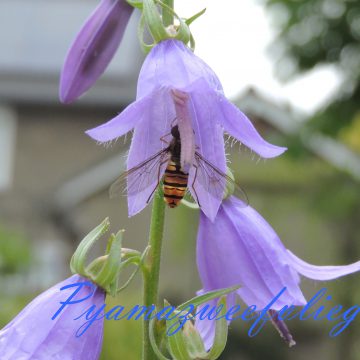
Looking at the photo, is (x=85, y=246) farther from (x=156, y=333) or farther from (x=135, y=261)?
(x=156, y=333)

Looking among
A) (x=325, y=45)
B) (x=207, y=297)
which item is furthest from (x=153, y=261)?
(x=325, y=45)

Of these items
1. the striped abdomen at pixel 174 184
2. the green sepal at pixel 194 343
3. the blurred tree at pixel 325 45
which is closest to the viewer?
the striped abdomen at pixel 174 184

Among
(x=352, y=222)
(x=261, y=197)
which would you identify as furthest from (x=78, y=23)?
(x=352, y=222)

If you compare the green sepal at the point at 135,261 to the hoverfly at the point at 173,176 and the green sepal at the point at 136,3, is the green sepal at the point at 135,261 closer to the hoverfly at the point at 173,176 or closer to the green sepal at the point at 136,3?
the hoverfly at the point at 173,176

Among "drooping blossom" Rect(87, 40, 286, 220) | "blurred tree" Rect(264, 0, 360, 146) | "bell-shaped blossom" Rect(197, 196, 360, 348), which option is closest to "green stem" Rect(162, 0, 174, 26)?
"drooping blossom" Rect(87, 40, 286, 220)

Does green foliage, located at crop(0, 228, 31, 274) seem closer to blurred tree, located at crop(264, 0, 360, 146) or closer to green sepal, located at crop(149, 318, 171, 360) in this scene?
blurred tree, located at crop(264, 0, 360, 146)

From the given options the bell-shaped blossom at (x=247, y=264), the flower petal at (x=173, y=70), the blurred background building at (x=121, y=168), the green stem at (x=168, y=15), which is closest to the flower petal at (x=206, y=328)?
the bell-shaped blossom at (x=247, y=264)
